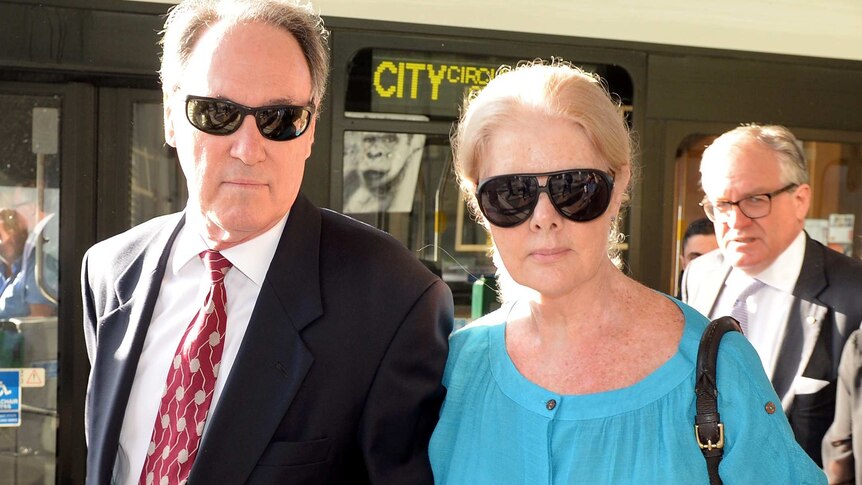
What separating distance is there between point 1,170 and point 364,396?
238 cm

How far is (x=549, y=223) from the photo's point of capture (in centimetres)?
174

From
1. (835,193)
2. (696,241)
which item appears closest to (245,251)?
(696,241)

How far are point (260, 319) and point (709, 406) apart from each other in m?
0.90

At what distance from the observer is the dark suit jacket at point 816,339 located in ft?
9.64

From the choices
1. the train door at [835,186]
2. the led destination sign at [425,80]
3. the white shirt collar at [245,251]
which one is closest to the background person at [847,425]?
the train door at [835,186]

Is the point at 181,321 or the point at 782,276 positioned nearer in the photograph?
the point at 181,321

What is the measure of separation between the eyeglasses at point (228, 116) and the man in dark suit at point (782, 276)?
6.42ft

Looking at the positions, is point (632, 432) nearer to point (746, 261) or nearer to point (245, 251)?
point (245, 251)

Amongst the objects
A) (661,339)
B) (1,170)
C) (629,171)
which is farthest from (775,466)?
(1,170)

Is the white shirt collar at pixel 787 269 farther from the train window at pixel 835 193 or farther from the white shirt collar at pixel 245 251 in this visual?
the white shirt collar at pixel 245 251

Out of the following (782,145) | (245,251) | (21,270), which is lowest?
(21,270)

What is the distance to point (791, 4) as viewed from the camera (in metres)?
4.16

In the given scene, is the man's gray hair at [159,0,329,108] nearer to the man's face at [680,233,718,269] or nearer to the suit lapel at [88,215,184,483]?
the suit lapel at [88,215,184,483]

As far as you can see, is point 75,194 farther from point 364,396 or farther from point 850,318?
point 850,318
